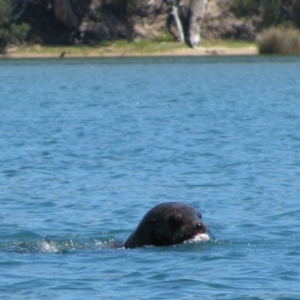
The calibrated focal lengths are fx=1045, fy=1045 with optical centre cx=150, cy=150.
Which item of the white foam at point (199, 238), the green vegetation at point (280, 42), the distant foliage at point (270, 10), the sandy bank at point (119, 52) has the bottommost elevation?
the sandy bank at point (119, 52)

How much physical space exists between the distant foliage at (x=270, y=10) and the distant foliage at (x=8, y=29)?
18.4 metres

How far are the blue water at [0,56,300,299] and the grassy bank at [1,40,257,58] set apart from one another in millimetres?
36152

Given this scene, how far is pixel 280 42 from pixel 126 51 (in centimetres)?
1138

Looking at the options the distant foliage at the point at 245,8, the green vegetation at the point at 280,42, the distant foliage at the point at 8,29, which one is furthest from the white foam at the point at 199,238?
the distant foliage at the point at 245,8

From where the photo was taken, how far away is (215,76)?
5372cm

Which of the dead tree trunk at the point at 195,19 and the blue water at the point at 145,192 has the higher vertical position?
the blue water at the point at 145,192

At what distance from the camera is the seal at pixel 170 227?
447 inches

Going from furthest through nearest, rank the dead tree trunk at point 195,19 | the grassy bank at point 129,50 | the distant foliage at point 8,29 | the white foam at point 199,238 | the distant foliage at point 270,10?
1. the distant foliage at point 270,10
2. the dead tree trunk at point 195,19
3. the grassy bank at point 129,50
4. the distant foliage at point 8,29
5. the white foam at point 199,238

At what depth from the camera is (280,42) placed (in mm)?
72375

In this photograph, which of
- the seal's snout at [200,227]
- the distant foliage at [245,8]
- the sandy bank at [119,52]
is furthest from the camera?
the distant foliage at [245,8]

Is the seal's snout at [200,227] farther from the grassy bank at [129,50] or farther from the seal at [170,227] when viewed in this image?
the grassy bank at [129,50]

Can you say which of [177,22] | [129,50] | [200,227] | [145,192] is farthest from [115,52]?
[200,227]

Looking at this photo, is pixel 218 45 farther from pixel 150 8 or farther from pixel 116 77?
pixel 116 77

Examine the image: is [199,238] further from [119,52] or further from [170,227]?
[119,52]
